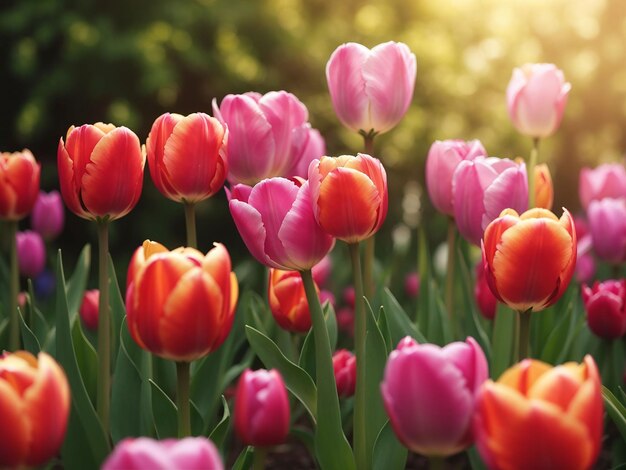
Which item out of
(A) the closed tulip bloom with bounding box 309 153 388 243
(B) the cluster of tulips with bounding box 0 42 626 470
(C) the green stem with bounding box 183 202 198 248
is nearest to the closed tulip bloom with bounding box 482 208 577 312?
(B) the cluster of tulips with bounding box 0 42 626 470

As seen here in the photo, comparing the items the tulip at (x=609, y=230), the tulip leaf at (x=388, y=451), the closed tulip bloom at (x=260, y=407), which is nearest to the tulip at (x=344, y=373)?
the tulip leaf at (x=388, y=451)

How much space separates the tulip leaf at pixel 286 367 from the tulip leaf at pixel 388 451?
16 centimetres

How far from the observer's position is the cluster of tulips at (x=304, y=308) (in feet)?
3.07

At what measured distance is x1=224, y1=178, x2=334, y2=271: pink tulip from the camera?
4.39 feet

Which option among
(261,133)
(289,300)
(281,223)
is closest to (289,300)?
(289,300)

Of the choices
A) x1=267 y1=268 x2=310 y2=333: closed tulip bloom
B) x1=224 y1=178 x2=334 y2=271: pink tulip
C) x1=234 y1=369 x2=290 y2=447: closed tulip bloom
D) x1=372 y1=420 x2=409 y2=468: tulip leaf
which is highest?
x1=224 y1=178 x2=334 y2=271: pink tulip

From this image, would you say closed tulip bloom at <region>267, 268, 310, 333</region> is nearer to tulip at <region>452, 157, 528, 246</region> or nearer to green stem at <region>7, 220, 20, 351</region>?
tulip at <region>452, 157, 528, 246</region>

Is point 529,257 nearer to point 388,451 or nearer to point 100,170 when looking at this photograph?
point 388,451

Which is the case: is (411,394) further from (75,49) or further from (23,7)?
(23,7)

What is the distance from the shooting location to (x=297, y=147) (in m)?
1.82

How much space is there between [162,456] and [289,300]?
3.11ft

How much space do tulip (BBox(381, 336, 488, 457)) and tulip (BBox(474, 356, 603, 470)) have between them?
0.19ft

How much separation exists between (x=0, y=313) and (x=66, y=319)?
92 centimetres

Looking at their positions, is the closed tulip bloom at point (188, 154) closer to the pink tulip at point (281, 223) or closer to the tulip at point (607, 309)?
the pink tulip at point (281, 223)
